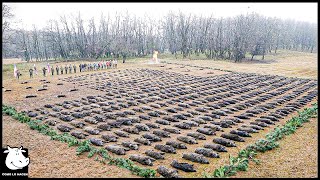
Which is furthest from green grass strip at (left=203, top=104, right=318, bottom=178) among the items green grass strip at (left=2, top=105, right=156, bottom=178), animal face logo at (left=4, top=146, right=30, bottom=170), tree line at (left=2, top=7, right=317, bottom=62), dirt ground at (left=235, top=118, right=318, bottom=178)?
tree line at (left=2, top=7, right=317, bottom=62)

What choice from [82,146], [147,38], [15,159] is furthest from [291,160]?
[147,38]

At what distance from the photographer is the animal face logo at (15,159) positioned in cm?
996

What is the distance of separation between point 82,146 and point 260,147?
374 inches

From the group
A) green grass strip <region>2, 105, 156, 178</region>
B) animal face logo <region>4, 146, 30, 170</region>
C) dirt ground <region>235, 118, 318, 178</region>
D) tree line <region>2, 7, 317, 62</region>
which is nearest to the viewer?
animal face logo <region>4, 146, 30, 170</region>

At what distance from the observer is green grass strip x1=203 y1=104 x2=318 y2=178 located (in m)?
12.2

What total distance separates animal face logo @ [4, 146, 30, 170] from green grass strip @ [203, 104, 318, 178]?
7276mm

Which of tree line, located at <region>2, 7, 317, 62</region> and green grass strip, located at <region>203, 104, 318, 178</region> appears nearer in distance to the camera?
green grass strip, located at <region>203, 104, 318, 178</region>

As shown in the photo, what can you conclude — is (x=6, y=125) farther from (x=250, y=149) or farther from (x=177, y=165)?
(x=250, y=149)

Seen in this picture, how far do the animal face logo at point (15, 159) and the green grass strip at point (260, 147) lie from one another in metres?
7.28

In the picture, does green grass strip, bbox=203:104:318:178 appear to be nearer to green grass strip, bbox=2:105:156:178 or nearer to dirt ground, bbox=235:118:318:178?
dirt ground, bbox=235:118:318:178

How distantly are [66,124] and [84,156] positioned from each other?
5708 mm

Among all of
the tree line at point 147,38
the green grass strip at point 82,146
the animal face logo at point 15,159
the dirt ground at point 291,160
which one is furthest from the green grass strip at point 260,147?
the tree line at point 147,38

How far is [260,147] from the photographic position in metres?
14.9

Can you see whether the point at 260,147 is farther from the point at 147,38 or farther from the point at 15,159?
the point at 147,38
